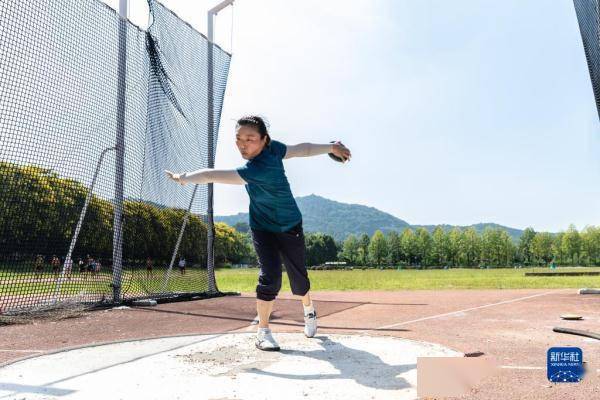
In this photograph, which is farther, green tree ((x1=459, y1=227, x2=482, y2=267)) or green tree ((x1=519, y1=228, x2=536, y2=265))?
green tree ((x1=519, y1=228, x2=536, y2=265))

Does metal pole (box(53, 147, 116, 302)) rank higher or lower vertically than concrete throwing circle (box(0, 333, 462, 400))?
higher

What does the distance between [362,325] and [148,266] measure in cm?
552

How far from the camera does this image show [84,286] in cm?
889

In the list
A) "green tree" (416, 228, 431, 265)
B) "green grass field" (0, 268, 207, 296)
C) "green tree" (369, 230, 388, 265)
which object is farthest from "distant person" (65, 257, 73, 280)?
"green tree" (369, 230, 388, 265)

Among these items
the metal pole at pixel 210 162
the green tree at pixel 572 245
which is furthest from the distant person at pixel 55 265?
the green tree at pixel 572 245

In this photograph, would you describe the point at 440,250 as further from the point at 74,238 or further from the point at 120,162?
the point at 74,238

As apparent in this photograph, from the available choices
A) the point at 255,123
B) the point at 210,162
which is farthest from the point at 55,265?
the point at 255,123

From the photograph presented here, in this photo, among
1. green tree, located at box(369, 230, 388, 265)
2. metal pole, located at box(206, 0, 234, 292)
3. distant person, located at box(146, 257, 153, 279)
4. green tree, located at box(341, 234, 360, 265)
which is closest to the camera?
distant person, located at box(146, 257, 153, 279)

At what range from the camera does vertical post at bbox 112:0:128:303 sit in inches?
350

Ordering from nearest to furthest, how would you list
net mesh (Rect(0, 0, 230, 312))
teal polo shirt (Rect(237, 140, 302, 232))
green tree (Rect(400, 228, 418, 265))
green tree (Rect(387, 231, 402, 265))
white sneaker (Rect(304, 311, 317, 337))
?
teal polo shirt (Rect(237, 140, 302, 232)), white sneaker (Rect(304, 311, 317, 337)), net mesh (Rect(0, 0, 230, 312)), green tree (Rect(400, 228, 418, 265)), green tree (Rect(387, 231, 402, 265))

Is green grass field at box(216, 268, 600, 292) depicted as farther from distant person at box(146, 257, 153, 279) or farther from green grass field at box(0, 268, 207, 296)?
distant person at box(146, 257, 153, 279)

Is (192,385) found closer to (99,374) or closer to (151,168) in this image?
(99,374)

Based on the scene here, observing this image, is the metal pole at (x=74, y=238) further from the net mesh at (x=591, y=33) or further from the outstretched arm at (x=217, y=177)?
the net mesh at (x=591, y=33)

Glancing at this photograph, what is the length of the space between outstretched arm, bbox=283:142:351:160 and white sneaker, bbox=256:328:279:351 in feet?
5.06
